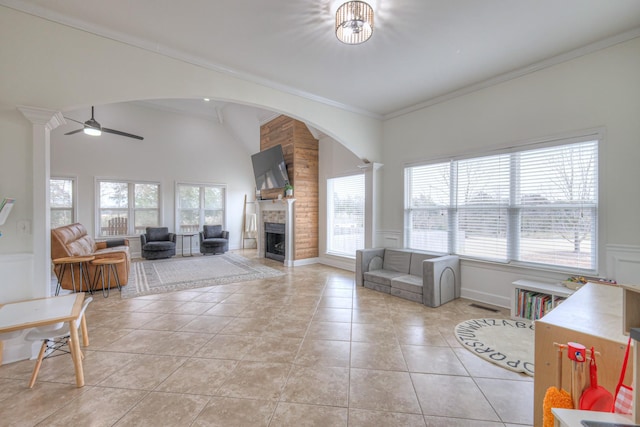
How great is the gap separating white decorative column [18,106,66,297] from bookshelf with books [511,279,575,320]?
498 cm

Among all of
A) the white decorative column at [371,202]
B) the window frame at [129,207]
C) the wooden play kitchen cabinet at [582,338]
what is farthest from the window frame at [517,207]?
the window frame at [129,207]

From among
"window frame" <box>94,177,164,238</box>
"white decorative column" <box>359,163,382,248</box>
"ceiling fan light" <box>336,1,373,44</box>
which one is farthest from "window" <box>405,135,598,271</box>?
"window frame" <box>94,177,164,238</box>

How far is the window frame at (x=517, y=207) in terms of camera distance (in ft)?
9.59

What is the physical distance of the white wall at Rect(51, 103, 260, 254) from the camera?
6.96 meters

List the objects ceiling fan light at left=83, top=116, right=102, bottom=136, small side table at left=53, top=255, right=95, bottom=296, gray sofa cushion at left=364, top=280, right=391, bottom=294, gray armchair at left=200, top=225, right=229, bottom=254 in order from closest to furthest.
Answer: small side table at left=53, top=255, right=95, bottom=296
gray sofa cushion at left=364, top=280, right=391, bottom=294
ceiling fan light at left=83, top=116, right=102, bottom=136
gray armchair at left=200, top=225, right=229, bottom=254

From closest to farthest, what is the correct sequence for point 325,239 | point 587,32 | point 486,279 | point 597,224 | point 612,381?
point 612,381, point 587,32, point 597,224, point 486,279, point 325,239

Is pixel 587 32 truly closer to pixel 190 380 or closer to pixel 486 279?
pixel 486 279

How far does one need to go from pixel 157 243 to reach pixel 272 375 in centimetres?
653

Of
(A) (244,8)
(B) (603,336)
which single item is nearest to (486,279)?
(B) (603,336)

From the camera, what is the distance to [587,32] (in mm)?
2701

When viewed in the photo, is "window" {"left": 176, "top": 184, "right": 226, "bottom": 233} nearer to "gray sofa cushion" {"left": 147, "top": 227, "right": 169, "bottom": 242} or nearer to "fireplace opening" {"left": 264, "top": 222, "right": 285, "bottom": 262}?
"gray sofa cushion" {"left": 147, "top": 227, "right": 169, "bottom": 242}

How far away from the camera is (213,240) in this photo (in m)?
8.02

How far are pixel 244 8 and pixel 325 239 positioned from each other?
4809mm

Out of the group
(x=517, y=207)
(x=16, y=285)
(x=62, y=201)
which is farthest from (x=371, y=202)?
(x=62, y=201)
